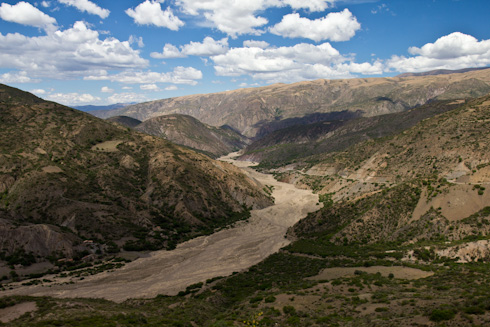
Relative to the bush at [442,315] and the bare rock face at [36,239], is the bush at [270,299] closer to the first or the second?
the bush at [442,315]

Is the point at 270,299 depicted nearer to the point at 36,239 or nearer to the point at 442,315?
the point at 442,315

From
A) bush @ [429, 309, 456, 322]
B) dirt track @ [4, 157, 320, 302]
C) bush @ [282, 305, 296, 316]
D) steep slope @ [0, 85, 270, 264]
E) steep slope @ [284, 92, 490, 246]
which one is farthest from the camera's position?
steep slope @ [0, 85, 270, 264]

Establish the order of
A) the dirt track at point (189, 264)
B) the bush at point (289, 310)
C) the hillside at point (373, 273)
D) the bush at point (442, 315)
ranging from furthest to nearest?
the dirt track at point (189, 264)
the bush at point (289, 310)
the hillside at point (373, 273)
the bush at point (442, 315)

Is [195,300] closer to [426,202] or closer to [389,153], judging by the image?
[426,202]

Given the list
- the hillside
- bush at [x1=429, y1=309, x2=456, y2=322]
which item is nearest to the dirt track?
the hillside

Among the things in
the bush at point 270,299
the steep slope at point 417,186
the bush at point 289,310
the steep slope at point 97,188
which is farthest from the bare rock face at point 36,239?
the bush at point 289,310

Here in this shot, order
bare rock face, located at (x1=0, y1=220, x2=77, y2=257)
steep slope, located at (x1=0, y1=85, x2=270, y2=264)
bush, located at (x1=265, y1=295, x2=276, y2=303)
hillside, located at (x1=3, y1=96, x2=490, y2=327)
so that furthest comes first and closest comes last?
steep slope, located at (x1=0, y1=85, x2=270, y2=264), bare rock face, located at (x1=0, y1=220, x2=77, y2=257), bush, located at (x1=265, y1=295, x2=276, y2=303), hillside, located at (x1=3, y1=96, x2=490, y2=327)

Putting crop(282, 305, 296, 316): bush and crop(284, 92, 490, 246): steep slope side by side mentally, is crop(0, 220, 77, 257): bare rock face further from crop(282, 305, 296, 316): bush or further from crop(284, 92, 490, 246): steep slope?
crop(282, 305, 296, 316): bush
